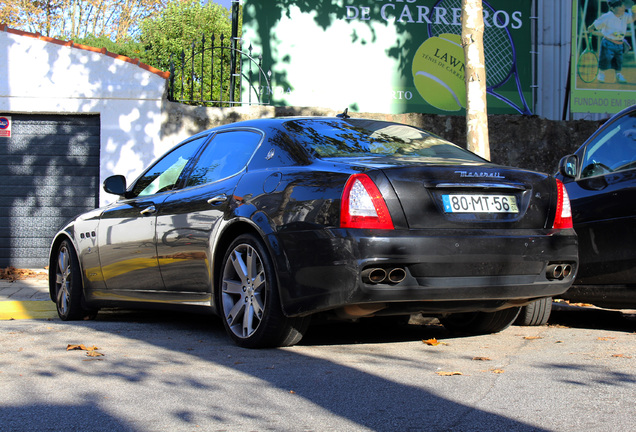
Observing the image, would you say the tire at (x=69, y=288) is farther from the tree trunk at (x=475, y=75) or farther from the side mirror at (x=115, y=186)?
the tree trunk at (x=475, y=75)

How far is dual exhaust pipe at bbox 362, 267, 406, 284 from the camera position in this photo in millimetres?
4320

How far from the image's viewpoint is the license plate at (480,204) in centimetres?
456

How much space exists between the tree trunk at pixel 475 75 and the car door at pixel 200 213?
12.9 feet

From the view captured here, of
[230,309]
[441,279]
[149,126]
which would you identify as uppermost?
Answer: [149,126]

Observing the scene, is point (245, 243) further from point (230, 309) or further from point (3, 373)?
point (3, 373)

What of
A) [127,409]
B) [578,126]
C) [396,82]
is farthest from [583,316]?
[396,82]

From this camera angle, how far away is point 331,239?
173 inches

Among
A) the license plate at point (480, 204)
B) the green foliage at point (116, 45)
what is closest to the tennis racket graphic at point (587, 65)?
the license plate at point (480, 204)

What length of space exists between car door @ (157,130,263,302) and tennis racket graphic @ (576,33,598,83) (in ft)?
40.4

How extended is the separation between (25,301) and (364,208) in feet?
16.6

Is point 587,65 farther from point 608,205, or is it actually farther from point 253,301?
point 253,301

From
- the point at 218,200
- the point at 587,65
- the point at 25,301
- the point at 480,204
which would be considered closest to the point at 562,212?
the point at 480,204

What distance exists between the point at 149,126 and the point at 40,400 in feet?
28.6

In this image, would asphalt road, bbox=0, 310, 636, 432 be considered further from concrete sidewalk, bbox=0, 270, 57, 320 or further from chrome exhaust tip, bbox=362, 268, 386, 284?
concrete sidewalk, bbox=0, 270, 57, 320
